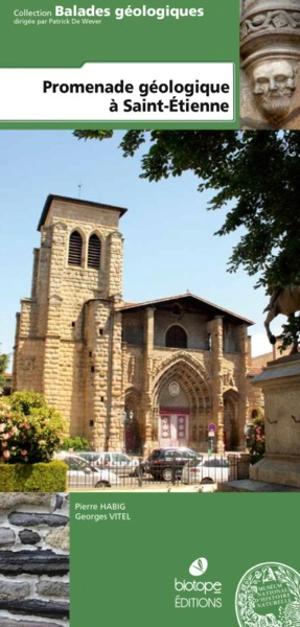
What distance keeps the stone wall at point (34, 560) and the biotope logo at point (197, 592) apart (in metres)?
0.78

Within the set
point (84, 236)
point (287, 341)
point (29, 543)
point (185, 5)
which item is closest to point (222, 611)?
point (29, 543)

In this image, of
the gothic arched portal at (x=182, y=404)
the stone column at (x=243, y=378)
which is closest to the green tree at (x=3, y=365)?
the gothic arched portal at (x=182, y=404)

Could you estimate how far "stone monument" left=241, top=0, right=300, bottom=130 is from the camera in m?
3.95

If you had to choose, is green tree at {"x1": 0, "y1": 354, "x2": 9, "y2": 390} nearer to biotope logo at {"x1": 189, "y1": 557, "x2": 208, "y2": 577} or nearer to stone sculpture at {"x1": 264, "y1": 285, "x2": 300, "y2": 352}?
stone sculpture at {"x1": 264, "y1": 285, "x2": 300, "y2": 352}

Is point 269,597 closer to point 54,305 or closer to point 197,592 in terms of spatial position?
point 197,592

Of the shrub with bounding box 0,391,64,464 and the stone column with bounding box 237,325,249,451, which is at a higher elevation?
the stone column with bounding box 237,325,249,451

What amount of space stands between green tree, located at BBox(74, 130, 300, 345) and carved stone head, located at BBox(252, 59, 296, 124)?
2.09 ft

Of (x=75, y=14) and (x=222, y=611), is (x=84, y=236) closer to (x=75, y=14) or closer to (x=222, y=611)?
(x=75, y=14)

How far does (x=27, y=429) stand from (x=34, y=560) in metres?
3.53

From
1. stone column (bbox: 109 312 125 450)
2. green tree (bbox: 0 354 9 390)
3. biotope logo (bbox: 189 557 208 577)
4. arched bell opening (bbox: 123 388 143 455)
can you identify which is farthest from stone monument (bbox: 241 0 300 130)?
arched bell opening (bbox: 123 388 143 455)

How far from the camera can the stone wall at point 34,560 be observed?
3.35 m

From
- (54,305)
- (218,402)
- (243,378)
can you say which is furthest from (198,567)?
(218,402)

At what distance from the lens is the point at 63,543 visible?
11.3 feet

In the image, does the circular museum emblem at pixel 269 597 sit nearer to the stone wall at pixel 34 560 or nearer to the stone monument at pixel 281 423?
the stone monument at pixel 281 423
